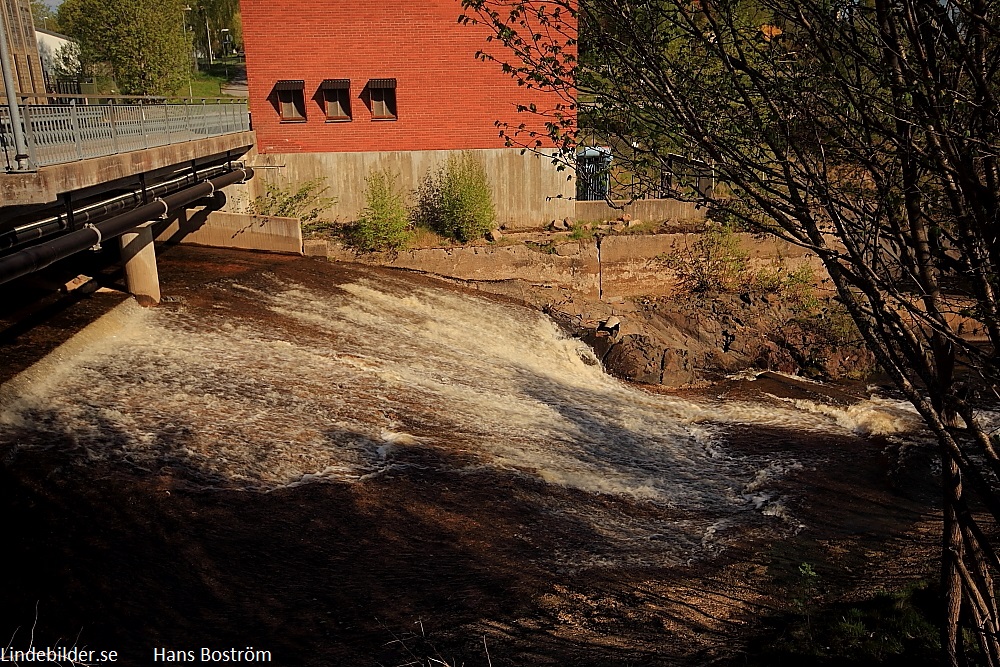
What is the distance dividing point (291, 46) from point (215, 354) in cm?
1225

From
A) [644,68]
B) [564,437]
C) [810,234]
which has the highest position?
[644,68]

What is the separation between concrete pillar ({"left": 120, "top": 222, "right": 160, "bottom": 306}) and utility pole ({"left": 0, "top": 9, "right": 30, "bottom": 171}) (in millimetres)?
4862

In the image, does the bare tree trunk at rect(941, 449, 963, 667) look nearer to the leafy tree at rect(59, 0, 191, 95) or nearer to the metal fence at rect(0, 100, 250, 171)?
the metal fence at rect(0, 100, 250, 171)

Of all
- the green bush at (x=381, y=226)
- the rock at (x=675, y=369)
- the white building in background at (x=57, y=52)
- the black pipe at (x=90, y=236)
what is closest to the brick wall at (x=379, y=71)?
the green bush at (x=381, y=226)

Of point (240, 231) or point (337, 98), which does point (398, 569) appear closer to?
point (240, 231)

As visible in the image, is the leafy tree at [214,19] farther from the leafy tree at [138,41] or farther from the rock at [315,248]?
the rock at [315,248]

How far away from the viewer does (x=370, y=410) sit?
12086 mm

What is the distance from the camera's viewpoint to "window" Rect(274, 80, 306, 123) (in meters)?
22.4

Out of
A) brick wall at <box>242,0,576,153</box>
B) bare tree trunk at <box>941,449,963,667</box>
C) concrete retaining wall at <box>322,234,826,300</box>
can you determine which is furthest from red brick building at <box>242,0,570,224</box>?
bare tree trunk at <box>941,449,963,667</box>

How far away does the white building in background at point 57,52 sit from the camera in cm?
4509

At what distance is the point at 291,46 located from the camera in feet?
72.3

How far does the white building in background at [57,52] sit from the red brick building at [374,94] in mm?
29250

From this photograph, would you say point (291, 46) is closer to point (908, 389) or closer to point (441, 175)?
point (441, 175)

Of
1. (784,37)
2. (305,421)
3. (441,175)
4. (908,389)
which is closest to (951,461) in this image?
(908,389)
